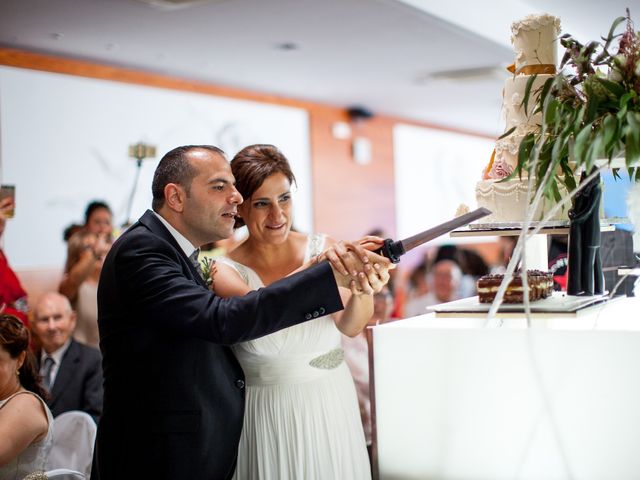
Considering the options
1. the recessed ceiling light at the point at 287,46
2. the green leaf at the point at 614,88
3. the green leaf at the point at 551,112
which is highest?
the recessed ceiling light at the point at 287,46

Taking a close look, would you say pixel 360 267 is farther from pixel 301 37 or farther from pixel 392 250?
pixel 301 37

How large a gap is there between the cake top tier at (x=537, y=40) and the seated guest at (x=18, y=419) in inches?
79.0

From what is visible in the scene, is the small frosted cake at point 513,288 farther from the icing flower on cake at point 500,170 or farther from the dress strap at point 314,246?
the dress strap at point 314,246

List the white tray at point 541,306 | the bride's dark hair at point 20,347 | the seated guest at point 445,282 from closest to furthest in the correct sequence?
the white tray at point 541,306 → the bride's dark hair at point 20,347 → the seated guest at point 445,282

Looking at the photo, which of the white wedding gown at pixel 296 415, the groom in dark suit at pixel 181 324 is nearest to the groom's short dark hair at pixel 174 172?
the groom in dark suit at pixel 181 324

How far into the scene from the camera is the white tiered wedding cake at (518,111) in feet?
6.95

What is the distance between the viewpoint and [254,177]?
7.73 ft

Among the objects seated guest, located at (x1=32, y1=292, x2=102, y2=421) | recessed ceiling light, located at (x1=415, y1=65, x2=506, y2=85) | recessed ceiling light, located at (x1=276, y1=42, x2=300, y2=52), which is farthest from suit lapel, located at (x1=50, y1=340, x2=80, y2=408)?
recessed ceiling light, located at (x1=415, y1=65, x2=506, y2=85)

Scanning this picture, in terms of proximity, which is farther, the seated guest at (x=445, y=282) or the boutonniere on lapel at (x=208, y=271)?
the seated guest at (x=445, y=282)

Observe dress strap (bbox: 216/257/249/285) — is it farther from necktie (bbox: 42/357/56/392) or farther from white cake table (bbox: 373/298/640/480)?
necktie (bbox: 42/357/56/392)

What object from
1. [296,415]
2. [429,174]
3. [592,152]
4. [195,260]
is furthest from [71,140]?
A: [429,174]

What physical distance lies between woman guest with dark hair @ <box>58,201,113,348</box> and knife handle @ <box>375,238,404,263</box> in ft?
10.8

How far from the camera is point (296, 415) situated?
2260 millimetres

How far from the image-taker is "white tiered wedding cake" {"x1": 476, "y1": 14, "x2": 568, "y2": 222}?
212 cm
